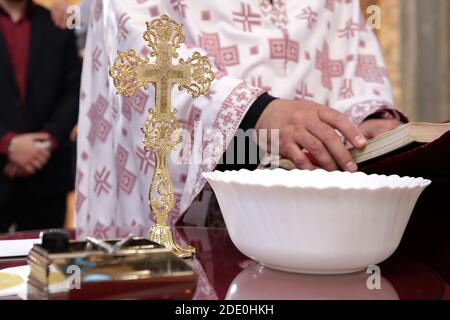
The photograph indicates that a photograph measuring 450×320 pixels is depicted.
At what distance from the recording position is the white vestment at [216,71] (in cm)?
119

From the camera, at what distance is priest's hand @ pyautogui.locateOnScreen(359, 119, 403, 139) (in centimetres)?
121

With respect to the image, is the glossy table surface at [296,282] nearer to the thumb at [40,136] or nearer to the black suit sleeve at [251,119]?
the black suit sleeve at [251,119]

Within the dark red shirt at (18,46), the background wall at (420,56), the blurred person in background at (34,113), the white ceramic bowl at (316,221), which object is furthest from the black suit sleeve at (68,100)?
the background wall at (420,56)

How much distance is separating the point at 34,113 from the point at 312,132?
1.53 meters

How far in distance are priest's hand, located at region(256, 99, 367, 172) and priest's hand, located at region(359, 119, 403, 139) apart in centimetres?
26

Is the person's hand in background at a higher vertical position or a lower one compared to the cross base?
higher

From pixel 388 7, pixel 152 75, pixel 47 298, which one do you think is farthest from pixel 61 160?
pixel 388 7

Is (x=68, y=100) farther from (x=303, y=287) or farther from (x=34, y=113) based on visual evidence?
(x=303, y=287)

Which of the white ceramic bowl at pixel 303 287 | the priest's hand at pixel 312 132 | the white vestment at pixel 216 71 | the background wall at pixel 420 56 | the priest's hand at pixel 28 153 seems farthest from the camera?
the background wall at pixel 420 56

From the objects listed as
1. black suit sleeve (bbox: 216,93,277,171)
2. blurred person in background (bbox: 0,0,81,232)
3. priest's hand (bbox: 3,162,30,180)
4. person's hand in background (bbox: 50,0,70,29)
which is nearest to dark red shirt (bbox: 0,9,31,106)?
blurred person in background (bbox: 0,0,81,232)

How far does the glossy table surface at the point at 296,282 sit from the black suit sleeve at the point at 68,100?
5.15 feet

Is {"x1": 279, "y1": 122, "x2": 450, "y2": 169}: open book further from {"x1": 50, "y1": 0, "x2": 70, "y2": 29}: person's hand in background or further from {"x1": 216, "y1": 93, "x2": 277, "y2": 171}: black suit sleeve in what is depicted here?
{"x1": 50, "y1": 0, "x2": 70, "y2": 29}: person's hand in background

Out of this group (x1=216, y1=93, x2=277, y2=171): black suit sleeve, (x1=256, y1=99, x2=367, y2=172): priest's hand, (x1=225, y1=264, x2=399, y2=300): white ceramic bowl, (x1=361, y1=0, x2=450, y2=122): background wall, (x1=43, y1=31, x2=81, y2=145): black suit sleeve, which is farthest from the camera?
(x1=361, y1=0, x2=450, y2=122): background wall

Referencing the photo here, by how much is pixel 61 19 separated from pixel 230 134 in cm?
145
